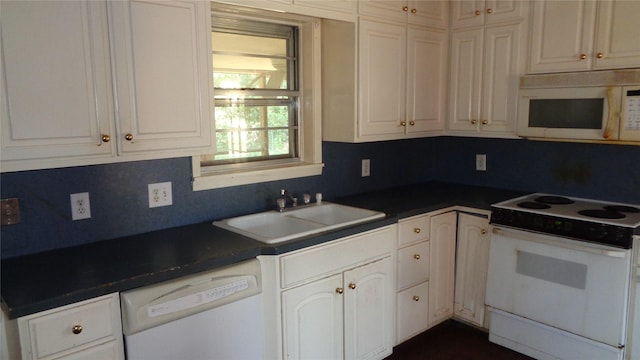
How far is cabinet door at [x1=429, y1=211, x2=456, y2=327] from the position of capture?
2.98 metres

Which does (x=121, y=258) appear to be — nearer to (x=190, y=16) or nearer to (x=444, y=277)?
(x=190, y=16)

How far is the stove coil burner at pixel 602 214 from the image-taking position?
2.54 metres

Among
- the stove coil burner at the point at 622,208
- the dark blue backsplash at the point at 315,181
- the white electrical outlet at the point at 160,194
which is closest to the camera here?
the dark blue backsplash at the point at 315,181

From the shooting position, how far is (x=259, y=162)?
281 cm

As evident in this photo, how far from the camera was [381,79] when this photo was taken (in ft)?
9.50

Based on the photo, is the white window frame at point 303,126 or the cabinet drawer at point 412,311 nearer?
the white window frame at point 303,126

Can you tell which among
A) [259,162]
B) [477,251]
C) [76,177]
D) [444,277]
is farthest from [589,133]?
[76,177]

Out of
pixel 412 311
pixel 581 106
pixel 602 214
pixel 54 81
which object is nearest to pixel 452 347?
pixel 412 311

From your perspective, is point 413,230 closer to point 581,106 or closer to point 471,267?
point 471,267

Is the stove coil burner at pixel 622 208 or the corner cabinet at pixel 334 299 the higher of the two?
the stove coil burner at pixel 622 208

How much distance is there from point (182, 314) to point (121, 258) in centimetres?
36

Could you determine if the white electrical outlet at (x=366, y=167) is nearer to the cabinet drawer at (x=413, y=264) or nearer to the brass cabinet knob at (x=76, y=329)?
the cabinet drawer at (x=413, y=264)

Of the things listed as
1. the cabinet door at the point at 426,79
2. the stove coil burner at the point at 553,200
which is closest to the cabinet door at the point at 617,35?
the stove coil burner at the point at 553,200

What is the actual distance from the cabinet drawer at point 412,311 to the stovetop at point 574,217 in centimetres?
62
